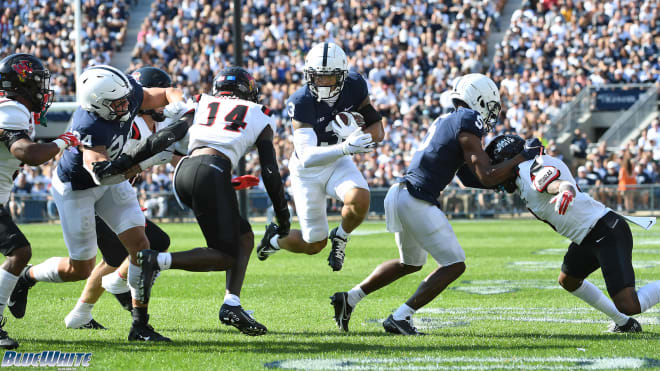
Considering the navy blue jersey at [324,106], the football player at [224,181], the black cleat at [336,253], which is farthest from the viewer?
the navy blue jersey at [324,106]

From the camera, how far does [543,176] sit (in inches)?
228

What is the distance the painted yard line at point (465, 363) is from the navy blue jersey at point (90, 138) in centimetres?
203

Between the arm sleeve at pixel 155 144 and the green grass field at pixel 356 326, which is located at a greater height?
the arm sleeve at pixel 155 144

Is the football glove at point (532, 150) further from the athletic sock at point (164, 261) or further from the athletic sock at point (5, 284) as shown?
the athletic sock at point (5, 284)

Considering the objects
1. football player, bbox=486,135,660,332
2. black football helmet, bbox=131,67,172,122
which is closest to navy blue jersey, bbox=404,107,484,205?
football player, bbox=486,135,660,332

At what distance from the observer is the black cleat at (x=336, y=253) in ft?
22.2

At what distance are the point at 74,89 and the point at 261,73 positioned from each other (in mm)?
5644

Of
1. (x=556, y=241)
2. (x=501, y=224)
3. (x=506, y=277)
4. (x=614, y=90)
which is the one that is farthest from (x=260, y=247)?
(x=614, y=90)

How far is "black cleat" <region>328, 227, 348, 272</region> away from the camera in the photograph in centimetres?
677

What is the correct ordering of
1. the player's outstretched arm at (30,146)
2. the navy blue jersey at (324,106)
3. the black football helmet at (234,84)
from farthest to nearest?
the navy blue jersey at (324,106) < the black football helmet at (234,84) < the player's outstretched arm at (30,146)

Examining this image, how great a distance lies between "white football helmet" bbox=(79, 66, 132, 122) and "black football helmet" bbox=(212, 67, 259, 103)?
594 millimetres

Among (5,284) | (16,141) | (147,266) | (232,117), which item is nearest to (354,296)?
(232,117)

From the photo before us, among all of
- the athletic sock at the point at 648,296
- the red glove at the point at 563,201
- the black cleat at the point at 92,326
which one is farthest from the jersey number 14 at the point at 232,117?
the athletic sock at the point at 648,296

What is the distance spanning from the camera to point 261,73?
2664 centimetres
